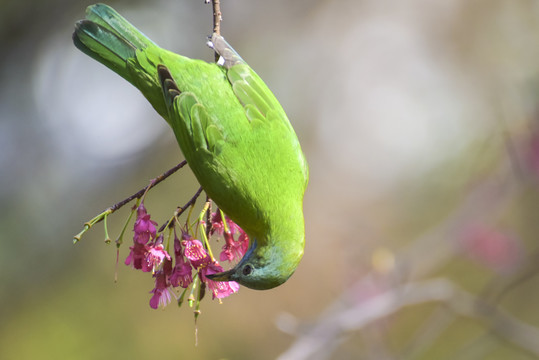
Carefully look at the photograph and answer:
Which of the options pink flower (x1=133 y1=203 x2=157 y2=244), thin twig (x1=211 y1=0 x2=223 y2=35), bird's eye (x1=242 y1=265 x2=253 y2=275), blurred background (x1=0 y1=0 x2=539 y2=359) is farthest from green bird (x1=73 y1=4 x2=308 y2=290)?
blurred background (x1=0 y1=0 x2=539 y2=359)

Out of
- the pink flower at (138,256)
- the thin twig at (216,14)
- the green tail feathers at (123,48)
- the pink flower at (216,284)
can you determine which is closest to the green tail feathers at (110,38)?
the green tail feathers at (123,48)

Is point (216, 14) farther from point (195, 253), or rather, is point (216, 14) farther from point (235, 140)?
point (195, 253)

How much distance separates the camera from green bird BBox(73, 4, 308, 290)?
2.15 metres

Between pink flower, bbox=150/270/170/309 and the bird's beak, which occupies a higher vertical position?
the bird's beak

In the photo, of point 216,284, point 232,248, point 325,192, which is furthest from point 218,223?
point 325,192

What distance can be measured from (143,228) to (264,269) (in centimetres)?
46

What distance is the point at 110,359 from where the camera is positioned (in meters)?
6.89

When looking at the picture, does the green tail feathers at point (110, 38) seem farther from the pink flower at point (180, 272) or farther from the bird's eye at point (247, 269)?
the bird's eye at point (247, 269)

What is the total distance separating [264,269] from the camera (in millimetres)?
2076

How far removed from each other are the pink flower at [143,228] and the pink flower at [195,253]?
13cm

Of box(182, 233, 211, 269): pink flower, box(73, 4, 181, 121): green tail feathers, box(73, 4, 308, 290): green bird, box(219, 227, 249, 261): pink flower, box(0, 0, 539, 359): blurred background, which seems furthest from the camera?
box(0, 0, 539, 359): blurred background

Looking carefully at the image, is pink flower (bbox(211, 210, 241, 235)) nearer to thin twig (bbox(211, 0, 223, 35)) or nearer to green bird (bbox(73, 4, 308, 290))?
green bird (bbox(73, 4, 308, 290))

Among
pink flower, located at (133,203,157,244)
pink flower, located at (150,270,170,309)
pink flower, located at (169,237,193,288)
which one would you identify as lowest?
pink flower, located at (150,270,170,309)

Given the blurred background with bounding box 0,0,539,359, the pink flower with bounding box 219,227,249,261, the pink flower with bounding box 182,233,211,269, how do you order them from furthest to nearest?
the blurred background with bounding box 0,0,539,359 < the pink flower with bounding box 219,227,249,261 < the pink flower with bounding box 182,233,211,269
